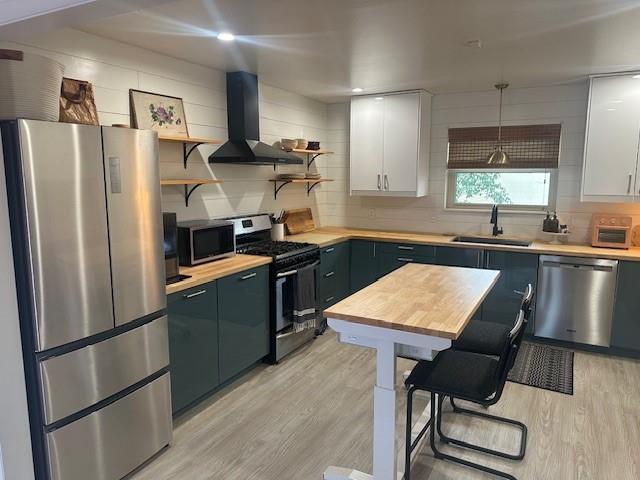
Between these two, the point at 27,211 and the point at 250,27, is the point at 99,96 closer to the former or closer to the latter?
the point at 250,27

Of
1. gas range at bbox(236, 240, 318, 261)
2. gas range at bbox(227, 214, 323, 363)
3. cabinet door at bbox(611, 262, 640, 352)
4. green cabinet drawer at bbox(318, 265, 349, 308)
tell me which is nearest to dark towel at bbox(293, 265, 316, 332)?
gas range at bbox(227, 214, 323, 363)

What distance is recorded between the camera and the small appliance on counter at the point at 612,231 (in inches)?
154

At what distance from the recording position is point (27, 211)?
180 centimetres

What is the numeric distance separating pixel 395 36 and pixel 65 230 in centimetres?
214

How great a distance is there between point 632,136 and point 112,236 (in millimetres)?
4052

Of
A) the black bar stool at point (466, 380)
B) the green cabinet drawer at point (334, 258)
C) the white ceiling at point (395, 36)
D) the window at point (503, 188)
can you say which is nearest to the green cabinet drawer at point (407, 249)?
the green cabinet drawer at point (334, 258)

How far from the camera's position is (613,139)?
3799 millimetres

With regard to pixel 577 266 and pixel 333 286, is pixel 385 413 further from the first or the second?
pixel 577 266

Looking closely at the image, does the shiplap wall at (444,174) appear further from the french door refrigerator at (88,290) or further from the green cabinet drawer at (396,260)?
the french door refrigerator at (88,290)

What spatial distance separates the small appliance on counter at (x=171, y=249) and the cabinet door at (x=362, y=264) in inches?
92.5

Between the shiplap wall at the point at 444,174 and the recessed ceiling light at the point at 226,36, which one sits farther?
the shiplap wall at the point at 444,174

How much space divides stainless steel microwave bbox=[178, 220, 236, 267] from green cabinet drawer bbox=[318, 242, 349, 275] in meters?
1.02

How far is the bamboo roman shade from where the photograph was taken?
14.2 ft

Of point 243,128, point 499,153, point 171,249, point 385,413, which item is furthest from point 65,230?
point 499,153
